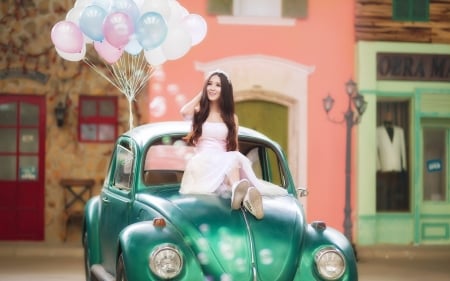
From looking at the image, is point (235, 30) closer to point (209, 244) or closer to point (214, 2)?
point (214, 2)

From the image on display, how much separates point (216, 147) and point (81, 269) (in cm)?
602

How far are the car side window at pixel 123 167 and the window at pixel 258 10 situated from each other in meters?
8.64

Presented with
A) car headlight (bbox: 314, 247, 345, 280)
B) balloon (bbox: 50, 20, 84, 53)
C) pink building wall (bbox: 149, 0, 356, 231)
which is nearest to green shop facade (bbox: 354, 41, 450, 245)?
pink building wall (bbox: 149, 0, 356, 231)

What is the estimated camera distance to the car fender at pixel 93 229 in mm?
9211

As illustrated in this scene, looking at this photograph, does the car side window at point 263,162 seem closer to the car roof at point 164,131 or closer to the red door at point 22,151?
the car roof at point 164,131

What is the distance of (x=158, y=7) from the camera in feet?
37.2

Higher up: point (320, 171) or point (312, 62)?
point (312, 62)

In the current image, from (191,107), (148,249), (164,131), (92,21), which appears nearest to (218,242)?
(148,249)

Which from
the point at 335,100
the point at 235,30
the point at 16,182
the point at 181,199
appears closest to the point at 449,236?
the point at 335,100

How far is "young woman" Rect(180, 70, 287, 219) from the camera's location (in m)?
7.75

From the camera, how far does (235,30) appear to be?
1769 cm

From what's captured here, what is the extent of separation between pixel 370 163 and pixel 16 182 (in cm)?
637

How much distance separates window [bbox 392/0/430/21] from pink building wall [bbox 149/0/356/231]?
0.81 m

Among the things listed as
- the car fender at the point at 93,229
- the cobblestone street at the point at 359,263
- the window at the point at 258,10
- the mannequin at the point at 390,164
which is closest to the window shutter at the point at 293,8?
the window at the point at 258,10
